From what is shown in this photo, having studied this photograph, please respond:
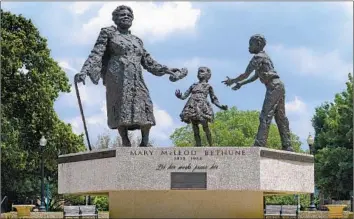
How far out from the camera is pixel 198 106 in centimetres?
1875

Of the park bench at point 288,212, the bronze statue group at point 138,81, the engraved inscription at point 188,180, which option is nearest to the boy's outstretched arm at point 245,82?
the bronze statue group at point 138,81

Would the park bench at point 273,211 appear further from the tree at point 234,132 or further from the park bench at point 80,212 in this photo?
the tree at point 234,132

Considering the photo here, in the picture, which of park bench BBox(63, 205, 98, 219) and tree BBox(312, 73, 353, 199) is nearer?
park bench BBox(63, 205, 98, 219)

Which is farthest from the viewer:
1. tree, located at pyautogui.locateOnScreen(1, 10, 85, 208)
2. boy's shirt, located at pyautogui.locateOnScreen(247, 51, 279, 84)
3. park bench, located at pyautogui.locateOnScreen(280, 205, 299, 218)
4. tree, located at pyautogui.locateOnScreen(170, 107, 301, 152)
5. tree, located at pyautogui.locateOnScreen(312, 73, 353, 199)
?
tree, located at pyautogui.locateOnScreen(170, 107, 301, 152)

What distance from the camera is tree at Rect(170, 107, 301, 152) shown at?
60.0 meters

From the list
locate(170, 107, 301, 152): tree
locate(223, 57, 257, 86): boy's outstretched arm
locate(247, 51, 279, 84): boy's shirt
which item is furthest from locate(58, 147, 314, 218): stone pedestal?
locate(170, 107, 301, 152): tree

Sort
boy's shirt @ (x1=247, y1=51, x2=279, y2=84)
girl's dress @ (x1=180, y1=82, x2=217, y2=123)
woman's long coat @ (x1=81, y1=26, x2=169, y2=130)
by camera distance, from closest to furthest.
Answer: woman's long coat @ (x1=81, y1=26, x2=169, y2=130) → boy's shirt @ (x1=247, y1=51, x2=279, y2=84) → girl's dress @ (x1=180, y1=82, x2=217, y2=123)

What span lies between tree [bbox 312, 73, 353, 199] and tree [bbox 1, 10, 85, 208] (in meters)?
14.8

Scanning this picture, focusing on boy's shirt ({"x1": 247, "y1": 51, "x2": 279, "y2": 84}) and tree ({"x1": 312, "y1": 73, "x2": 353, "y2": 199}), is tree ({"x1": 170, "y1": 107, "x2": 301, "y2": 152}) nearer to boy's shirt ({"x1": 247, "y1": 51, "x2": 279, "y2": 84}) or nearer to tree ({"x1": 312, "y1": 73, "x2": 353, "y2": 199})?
tree ({"x1": 312, "y1": 73, "x2": 353, "y2": 199})

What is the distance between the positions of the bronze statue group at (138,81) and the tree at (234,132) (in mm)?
39633

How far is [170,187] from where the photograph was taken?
54.2 ft

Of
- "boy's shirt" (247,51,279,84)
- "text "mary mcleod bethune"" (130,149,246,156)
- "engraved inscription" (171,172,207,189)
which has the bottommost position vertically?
"engraved inscription" (171,172,207,189)

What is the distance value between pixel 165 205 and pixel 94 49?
3.74 m

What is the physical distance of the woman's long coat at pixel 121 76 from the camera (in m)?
17.7
